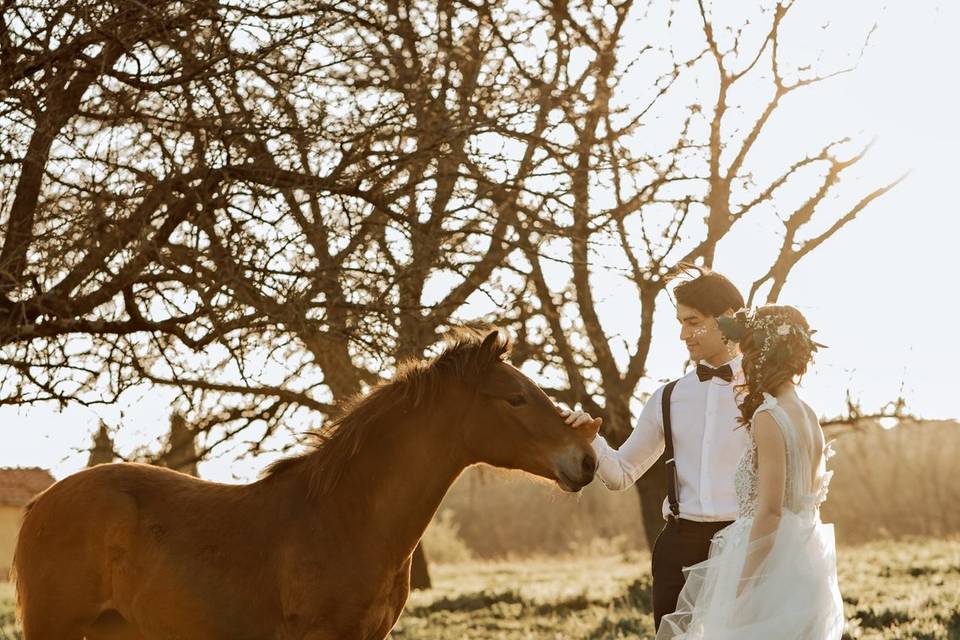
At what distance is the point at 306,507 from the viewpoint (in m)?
5.19

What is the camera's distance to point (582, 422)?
511cm

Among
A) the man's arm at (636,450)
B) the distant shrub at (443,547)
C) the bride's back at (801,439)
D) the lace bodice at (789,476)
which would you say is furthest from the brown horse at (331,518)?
the distant shrub at (443,547)

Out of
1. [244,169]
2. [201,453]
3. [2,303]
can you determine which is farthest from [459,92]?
[201,453]

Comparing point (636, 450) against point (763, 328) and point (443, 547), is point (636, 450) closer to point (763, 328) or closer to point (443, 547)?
point (763, 328)

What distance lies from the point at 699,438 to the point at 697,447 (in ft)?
0.13

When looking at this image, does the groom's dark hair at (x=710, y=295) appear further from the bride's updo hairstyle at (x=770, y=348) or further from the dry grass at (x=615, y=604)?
the dry grass at (x=615, y=604)

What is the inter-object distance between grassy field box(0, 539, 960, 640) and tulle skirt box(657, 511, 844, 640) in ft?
18.6

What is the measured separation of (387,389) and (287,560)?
0.88 m

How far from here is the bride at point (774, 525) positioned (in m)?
4.05

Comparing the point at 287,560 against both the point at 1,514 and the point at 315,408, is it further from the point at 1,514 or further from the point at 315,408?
the point at 1,514

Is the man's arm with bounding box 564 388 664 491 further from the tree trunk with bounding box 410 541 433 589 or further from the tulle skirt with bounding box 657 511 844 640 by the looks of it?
the tree trunk with bounding box 410 541 433 589

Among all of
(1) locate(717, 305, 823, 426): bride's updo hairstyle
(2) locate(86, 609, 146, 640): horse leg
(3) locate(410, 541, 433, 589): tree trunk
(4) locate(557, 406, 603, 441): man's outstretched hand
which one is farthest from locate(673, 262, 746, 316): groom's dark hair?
(3) locate(410, 541, 433, 589): tree trunk

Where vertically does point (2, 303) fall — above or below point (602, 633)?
above

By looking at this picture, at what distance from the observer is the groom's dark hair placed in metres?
4.86
